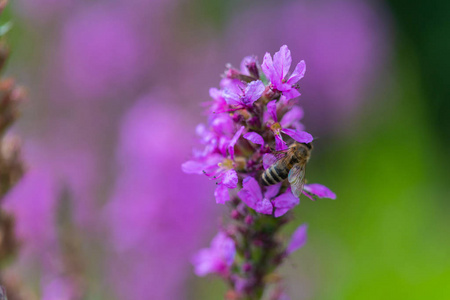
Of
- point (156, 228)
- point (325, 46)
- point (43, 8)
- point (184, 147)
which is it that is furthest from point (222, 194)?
point (325, 46)

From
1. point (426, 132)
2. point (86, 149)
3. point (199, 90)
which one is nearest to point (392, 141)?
point (426, 132)

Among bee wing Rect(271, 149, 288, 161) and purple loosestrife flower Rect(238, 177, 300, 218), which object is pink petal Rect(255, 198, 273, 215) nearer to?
→ purple loosestrife flower Rect(238, 177, 300, 218)

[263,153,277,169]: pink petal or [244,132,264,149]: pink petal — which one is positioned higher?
[244,132,264,149]: pink petal

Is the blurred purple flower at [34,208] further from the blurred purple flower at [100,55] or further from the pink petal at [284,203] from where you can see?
the blurred purple flower at [100,55]

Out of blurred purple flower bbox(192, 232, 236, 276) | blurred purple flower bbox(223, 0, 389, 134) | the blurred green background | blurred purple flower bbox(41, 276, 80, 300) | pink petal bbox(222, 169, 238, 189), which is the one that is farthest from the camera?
blurred purple flower bbox(223, 0, 389, 134)

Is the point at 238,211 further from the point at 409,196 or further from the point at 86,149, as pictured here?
the point at 409,196

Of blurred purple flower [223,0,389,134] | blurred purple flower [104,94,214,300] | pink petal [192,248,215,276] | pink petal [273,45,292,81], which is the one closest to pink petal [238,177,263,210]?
pink petal [273,45,292,81]

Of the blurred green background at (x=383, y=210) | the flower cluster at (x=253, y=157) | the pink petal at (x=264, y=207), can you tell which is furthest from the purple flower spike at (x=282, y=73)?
the blurred green background at (x=383, y=210)
